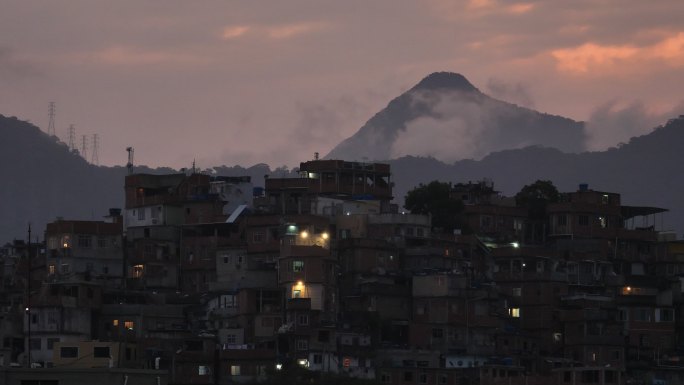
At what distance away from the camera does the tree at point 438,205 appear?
118438 millimetres

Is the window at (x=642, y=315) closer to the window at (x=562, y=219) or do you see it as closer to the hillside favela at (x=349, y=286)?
the hillside favela at (x=349, y=286)

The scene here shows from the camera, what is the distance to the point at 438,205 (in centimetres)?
11962

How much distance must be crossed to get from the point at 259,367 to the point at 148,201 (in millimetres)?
25341

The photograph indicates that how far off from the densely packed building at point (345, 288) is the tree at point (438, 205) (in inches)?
30.7

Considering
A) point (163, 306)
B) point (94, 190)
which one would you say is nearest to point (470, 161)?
point (94, 190)

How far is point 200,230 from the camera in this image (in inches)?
4496

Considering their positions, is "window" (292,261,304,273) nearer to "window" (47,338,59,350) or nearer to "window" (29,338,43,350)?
"window" (47,338,59,350)

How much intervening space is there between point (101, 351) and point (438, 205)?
32.3m

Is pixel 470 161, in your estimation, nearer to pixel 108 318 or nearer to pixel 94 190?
pixel 94 190

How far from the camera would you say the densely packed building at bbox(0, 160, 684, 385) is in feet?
319

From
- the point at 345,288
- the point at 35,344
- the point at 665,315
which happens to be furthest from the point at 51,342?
the point at 665,315

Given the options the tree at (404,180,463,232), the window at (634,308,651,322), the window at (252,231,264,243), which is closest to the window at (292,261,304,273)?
the window at (252,231,264,243)

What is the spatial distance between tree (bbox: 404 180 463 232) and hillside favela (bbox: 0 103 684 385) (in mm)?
132

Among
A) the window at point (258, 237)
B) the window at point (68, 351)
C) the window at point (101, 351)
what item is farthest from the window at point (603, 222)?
the window at point (68, 351)
